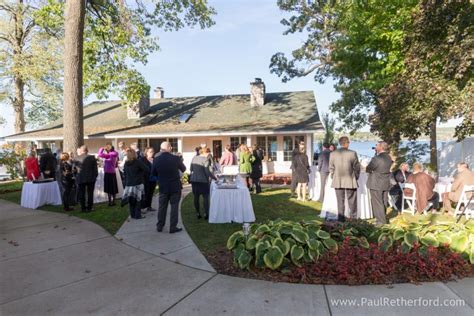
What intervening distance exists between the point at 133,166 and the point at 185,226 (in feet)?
6.29

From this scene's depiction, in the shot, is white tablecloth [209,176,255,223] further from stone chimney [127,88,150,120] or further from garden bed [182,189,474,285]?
stone chimney [127,88,150,120]

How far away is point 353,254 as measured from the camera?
14.1 ft

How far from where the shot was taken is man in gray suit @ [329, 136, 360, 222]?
661 cm

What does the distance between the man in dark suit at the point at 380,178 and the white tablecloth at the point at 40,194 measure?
9306 mm

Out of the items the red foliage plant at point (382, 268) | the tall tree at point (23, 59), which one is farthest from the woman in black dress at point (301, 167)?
the tall tree at point (23, 59)

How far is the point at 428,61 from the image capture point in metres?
8.01

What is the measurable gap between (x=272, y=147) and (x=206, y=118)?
4883mm

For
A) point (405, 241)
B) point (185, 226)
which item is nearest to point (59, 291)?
point (185, 226)

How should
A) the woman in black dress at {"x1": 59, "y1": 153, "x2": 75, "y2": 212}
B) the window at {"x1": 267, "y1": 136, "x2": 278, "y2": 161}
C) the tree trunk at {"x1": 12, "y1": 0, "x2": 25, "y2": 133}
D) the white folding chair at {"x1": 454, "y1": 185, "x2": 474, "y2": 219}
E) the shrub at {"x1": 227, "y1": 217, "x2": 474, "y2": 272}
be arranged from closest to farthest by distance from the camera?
the shrub at {"x1": 227, "y1": 217, "x2": 474, "y2": 272} → the white folding chair at {"x1": 454, "y1": 185, "x2": 474, "y2": 219} → the woman in black dress at {"x1": 59, "y1": 153, "x2": 75, "y2": 212} → the window at {"x1": 267, "y1": 136, "x2": 278, "y2": 161} → the tree trunk at {"x1": 12, "y1": 0, "x2": 25, "y2": 133}

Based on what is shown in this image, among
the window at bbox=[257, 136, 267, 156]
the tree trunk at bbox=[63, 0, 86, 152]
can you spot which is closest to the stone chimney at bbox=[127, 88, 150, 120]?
the window at bbox=[257, 136, 267, 156]

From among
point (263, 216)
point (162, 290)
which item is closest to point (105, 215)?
point (263, 216)

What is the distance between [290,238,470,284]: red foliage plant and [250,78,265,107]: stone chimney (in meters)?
17.6

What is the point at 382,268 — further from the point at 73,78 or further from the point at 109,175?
the point at 73,78

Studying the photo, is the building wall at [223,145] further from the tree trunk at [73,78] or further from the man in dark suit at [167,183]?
the man in dark suit at [167,183]
